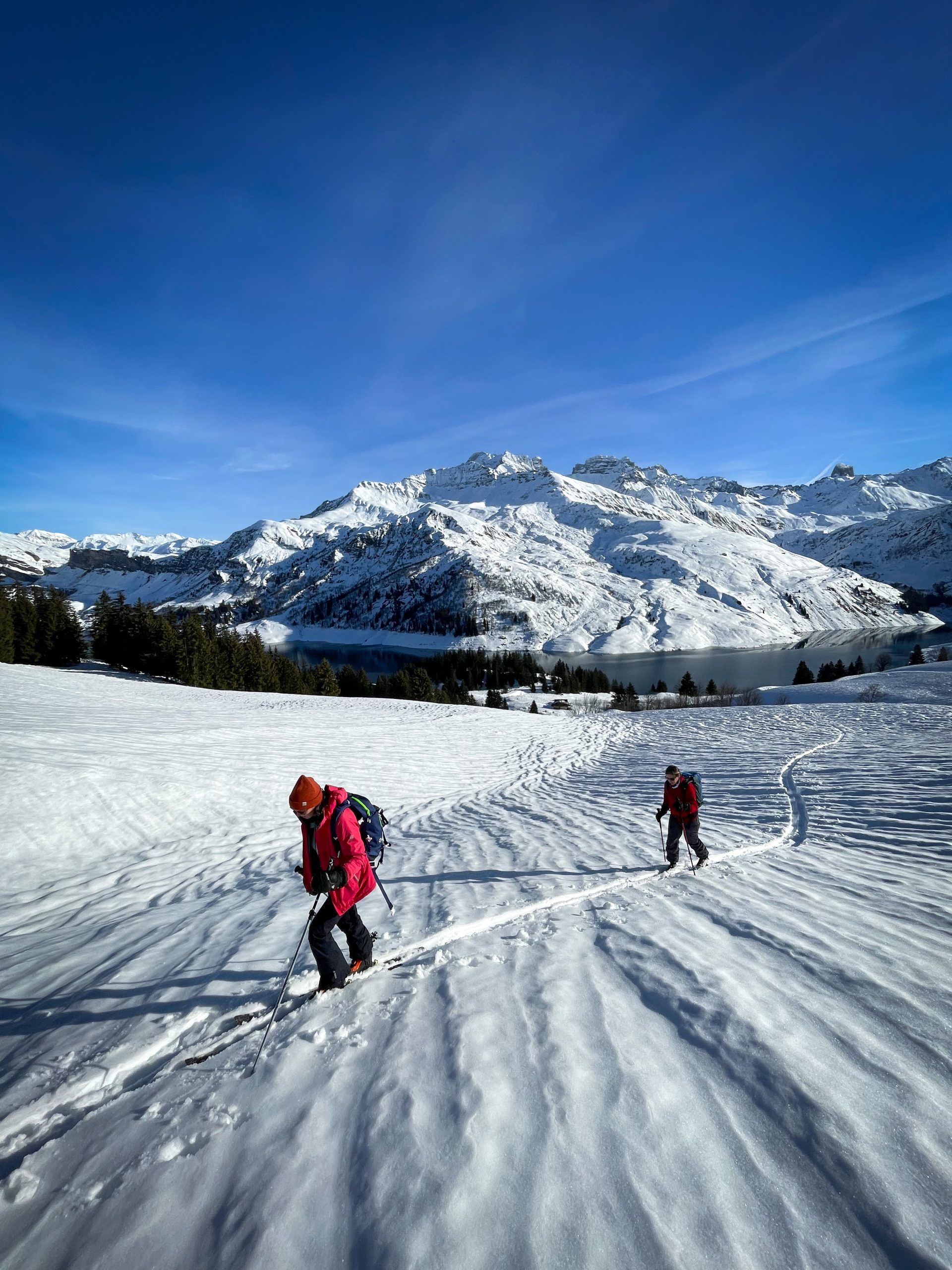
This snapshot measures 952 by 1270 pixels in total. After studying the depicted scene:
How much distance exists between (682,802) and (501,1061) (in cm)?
547

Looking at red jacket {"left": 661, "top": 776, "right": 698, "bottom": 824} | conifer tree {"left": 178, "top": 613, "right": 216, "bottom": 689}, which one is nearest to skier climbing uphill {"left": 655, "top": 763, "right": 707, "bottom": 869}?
red jacket {"left": 661, "top": 776, "right": 698, "bottom": 824}

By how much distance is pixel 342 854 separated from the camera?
4535mm

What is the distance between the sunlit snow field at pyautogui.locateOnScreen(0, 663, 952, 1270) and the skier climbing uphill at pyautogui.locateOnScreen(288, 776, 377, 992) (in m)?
0.41

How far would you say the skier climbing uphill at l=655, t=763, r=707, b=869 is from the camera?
26.1 ft

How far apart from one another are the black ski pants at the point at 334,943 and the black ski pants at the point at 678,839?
523 cm

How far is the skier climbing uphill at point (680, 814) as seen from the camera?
26.1ft

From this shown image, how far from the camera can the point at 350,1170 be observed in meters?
2.83

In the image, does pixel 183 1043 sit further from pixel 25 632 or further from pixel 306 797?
pixel 25 632

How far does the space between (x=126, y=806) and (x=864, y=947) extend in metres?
14.2

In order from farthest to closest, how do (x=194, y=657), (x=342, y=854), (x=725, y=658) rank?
1. (x=725, y=658)
2. (x=194, y=657)
3. (x=342, y=854)

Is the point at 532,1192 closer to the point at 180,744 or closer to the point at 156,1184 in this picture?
the point at 156,1184

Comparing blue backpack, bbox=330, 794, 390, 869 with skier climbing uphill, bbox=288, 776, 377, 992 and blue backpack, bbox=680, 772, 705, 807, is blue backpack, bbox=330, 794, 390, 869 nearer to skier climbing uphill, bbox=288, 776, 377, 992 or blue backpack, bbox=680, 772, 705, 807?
skier climbing uphill, bbox=288, 776, 377, 992

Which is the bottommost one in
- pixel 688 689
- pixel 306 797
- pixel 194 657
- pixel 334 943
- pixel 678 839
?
pixel 688 689

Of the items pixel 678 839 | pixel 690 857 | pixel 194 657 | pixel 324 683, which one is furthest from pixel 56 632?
pixel 690 857
